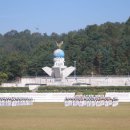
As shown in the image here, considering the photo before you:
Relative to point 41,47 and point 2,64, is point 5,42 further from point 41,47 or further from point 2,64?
point 2,64

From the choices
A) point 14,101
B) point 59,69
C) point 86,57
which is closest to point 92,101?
point 14,101

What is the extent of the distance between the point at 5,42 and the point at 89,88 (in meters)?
108

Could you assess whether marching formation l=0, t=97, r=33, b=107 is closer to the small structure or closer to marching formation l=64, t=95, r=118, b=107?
marching formation l=64, t=95, r=118, b=107

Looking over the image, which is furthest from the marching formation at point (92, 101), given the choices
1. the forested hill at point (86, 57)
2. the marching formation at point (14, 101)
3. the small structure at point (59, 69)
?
the forested hill at point (86, 57)

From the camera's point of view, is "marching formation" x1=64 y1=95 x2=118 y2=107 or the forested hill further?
the forested hill

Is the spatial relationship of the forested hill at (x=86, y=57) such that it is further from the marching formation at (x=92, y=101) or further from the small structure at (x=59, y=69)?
the marching formation at (x=92, y=101)

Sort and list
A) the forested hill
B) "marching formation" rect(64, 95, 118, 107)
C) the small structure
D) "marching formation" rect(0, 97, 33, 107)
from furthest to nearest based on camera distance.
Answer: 1. the forested hill
2. the small structure
3. "marching formation" rect(0, 97, 33, 107)
4. "marching formation" rect(64, 95, 118, 107)

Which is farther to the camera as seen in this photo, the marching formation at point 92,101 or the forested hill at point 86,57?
the forested hill at point 86,57

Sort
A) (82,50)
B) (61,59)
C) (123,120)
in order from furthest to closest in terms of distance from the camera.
Result: 1. (82,50)
2. (61,59)
3. (123,120)

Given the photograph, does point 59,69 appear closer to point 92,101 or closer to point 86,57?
point 86,57

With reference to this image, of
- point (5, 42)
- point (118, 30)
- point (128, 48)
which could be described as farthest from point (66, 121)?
point (5, 42)

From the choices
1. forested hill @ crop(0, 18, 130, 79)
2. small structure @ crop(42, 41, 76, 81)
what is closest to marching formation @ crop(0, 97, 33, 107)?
small structure @ crop(42, 41, 76, 81)

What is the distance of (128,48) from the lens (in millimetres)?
86000

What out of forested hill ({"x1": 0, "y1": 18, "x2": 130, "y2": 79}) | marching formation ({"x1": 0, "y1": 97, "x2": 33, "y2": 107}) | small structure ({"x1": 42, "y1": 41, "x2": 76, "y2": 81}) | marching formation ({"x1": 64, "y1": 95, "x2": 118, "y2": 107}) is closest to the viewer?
marching formation ({"x1": 64, "y1": 95, "x2": 118, "y2": 107})
